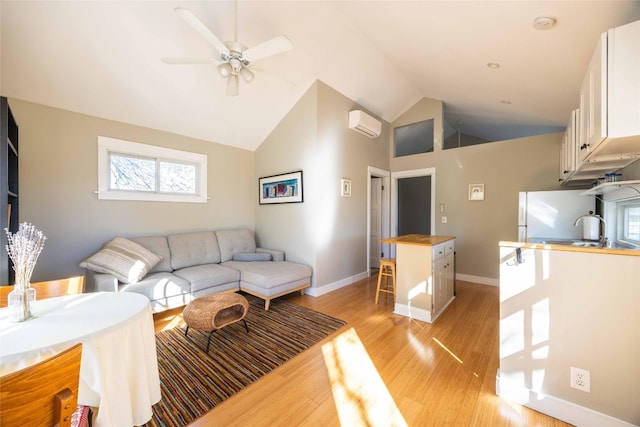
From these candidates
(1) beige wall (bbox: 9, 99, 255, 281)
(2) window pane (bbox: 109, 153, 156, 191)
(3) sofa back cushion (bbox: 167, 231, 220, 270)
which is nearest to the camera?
(1) beige wall (bbox: 9, 99, 255, 281)

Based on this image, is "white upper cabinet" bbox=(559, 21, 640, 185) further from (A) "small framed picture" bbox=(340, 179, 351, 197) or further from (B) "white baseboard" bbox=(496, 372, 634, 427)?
(A) "small framed picture" bbox=(340, 179, 351, 197)

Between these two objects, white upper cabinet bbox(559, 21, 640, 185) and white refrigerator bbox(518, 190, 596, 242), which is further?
white refrigerator bbox(518, 190, 596, 242)

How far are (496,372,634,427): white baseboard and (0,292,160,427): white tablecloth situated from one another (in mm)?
2240

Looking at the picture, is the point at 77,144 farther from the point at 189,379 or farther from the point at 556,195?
the point at 556,195

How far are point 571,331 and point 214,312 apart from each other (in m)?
2.65

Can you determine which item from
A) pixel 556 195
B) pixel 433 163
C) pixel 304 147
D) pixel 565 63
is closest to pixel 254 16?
pixel 304 147

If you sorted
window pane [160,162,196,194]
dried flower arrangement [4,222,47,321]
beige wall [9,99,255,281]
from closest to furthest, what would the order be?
1. dried flower arrangement [4,222,47,321]
2. beige wall [9,99,255,281]
3. window pane [160,162,196,194]

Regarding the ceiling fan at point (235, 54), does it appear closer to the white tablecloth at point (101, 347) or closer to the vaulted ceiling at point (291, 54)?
the vaulted ceiling at point (291, 54)

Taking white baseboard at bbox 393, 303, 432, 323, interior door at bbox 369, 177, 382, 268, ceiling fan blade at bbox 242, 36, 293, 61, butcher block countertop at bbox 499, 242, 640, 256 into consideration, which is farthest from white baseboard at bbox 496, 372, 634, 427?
interior door at bbox 369, 177, 382, 268

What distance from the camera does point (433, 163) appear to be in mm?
4793

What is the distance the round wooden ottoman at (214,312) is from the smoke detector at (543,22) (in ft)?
11.8

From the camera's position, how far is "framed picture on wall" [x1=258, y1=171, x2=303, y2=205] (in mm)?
4027

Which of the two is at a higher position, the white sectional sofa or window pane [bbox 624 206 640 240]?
window pane [bbox 624 206 640 240]

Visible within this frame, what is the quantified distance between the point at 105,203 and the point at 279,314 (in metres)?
2.64
